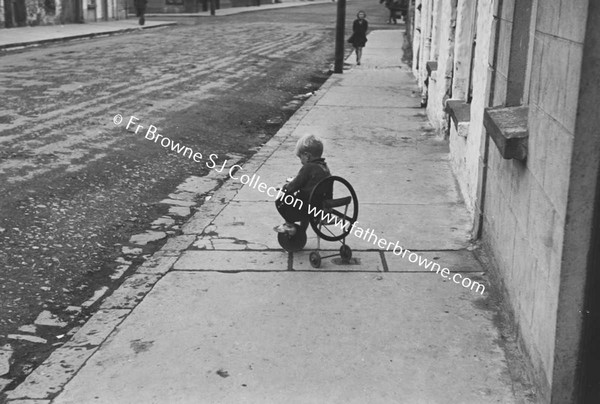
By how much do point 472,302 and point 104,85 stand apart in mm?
12759

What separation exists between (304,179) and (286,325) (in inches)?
54.5

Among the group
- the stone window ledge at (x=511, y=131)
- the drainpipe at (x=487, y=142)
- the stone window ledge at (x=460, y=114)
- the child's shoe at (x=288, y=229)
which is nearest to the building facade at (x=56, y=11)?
the stone window ledge at (x=460, y=114)

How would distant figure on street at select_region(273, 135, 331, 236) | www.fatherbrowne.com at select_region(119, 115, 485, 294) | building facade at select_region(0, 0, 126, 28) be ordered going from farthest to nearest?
building facade at select_region(0, 0, 126, 28) → distant figure on street at select_region(273, 135, 331, 236) → www.fatherbrowne.com at select_region(119, 115, 485, 294)

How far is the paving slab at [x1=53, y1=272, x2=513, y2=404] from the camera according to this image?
14.0 feet

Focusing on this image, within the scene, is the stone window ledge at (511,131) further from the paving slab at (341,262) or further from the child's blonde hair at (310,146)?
the paving slab at (341,262)

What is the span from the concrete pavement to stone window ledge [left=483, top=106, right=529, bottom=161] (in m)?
1.15

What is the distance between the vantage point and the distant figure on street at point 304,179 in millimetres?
6102

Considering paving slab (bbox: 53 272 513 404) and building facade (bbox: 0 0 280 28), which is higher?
building facade (bbox: 0 0 280 28)

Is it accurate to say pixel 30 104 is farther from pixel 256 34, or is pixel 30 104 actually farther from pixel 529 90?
pixel 256 34

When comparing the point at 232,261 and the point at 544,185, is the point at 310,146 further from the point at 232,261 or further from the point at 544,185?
the point at 544,185

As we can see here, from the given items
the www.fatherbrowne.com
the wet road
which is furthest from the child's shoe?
the wet road

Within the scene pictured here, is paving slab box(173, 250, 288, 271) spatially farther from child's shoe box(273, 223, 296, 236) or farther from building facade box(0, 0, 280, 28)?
building facade box(0, 0, 280, 28)

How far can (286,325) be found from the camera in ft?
16.8

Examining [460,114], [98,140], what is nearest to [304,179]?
[460,114]
